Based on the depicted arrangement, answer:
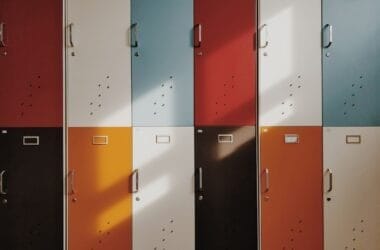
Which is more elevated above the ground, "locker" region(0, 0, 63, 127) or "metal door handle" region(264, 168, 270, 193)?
"locker" region(0, 0, 63, 127)

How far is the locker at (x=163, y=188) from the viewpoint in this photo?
2.25 meters

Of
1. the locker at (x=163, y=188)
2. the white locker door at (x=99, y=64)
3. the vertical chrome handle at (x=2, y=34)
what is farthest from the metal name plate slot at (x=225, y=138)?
the vertical chrome handle at (x=2, y=34)

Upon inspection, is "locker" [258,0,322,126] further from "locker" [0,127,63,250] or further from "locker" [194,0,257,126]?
"locker" [0,127,63,250]

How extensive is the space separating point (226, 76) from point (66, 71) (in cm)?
117

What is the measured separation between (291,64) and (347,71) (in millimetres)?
417

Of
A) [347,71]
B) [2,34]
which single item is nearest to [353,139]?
[347,71]

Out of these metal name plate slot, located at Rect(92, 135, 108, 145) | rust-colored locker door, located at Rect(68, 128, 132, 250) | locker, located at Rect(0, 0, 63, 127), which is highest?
locker, located at Rect(0, 0, 63, 127)

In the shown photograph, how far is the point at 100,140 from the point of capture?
2.25 meters

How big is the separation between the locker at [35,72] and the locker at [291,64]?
58.8 inches

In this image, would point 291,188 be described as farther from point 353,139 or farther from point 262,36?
point 262,36

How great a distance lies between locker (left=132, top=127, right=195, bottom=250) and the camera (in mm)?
2248

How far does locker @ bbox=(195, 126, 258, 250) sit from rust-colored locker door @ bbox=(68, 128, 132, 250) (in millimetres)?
531

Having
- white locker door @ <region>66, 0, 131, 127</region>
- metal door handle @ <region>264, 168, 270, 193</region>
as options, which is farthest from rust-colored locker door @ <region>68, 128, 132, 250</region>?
metal door handle @ <region>264, 168, 270, 193</region>

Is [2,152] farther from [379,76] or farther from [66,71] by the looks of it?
[379,76]
